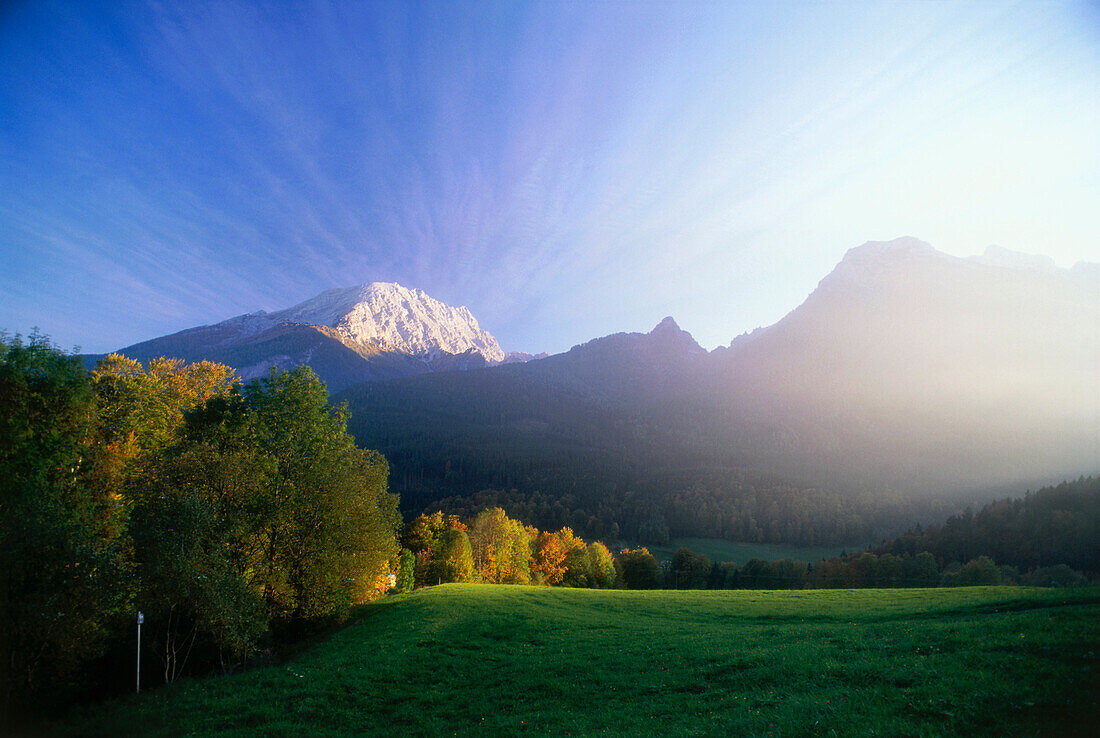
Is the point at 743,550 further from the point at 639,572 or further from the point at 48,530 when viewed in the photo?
the point at 48,530

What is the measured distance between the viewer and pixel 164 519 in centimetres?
2238

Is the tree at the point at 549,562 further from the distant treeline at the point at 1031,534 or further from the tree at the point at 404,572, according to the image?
the distant treeline at the point at 1031,534

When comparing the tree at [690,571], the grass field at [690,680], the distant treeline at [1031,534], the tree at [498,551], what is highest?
the grass field at [690,680]

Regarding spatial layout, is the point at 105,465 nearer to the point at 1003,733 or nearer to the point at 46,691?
the point at 46,691

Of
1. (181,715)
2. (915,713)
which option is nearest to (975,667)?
(915,713)

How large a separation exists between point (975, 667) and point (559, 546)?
94.7 meters

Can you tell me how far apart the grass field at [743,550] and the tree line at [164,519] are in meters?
158

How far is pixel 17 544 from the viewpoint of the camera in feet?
59.6

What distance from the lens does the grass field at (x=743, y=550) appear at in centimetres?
17062

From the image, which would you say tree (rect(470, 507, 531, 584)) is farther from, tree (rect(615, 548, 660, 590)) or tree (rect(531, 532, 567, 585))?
tree (rect(615, 548, 660, 590))

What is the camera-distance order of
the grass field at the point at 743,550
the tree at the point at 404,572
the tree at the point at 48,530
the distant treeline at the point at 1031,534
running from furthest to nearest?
the grass field at the point at 743,550 → the distant treeline at the point at 1031,534 → the tree at the point at 404,572 → the tree at the point at 48,530

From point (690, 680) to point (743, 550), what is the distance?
632ft

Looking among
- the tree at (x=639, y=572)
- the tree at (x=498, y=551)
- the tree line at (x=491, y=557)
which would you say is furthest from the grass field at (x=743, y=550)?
the tree at (x=498, y=551)

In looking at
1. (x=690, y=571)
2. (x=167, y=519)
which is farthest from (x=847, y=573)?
(x=167, y=519)
